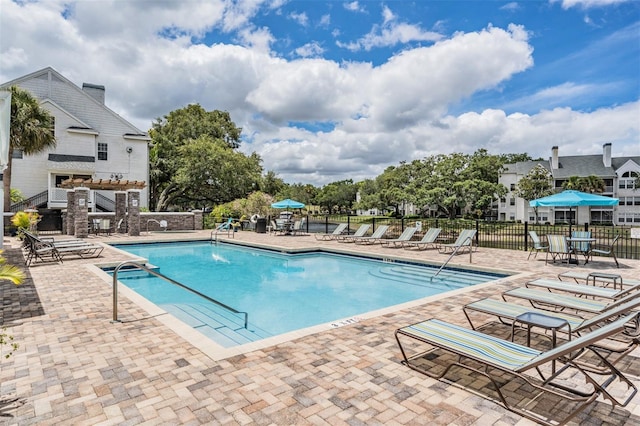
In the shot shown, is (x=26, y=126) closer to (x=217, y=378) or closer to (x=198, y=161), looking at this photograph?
(x=198, y=161)

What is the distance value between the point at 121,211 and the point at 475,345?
20.8m

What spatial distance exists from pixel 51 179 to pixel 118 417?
26.9m

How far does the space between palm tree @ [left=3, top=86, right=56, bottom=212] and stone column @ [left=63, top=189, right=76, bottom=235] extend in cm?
363

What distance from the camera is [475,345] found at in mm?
3172

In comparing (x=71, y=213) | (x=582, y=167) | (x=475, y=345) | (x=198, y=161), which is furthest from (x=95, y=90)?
(x=582, y=167)

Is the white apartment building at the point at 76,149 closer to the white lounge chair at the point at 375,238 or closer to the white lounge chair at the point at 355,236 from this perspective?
the white lounge chair at the point at 355,236

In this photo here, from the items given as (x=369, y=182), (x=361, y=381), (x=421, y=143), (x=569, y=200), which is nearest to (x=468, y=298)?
(x=361, y=381)

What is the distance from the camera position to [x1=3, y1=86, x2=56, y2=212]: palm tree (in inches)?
704

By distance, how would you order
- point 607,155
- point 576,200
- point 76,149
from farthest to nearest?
point 607,155, point 76,149, point 576,200

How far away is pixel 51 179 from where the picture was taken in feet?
78.4

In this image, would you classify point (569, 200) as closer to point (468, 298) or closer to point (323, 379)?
point (468, 298)

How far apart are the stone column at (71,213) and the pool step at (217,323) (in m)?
13.4

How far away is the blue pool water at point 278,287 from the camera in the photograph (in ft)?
22.1

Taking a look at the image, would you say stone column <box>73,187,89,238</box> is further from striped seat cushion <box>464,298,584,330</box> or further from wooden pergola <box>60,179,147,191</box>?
striped seat cushion <box>464,298,584,330</box>
